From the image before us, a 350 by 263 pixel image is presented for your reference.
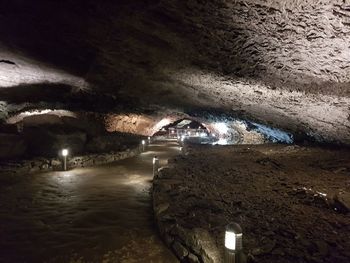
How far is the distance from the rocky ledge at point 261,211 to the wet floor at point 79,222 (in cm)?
45

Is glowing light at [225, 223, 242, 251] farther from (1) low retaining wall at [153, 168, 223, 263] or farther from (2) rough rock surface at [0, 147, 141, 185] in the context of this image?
(2) rough rock surface at [0, 147, 141, 185]

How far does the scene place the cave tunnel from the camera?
162 inches

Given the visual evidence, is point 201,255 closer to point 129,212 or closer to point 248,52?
point 129,212

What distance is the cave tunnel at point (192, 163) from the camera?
4.11 m

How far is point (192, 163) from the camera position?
431 inches

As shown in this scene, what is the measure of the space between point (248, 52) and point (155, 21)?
196cm

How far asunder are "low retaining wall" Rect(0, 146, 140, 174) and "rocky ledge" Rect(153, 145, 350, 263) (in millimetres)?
5381

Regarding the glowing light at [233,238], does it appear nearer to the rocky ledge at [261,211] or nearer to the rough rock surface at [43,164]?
the rocky ledge at [261,211]

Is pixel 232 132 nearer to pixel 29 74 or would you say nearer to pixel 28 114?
pixel 28 114

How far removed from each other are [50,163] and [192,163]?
6.05m

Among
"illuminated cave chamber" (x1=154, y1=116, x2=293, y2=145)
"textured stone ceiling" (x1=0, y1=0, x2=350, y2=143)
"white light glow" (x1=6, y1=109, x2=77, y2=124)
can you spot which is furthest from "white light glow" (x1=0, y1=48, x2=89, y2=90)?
"illuminated cave chamber" (x1=154, y1=116, x2=293, y2=145)

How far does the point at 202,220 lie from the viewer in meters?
4.66

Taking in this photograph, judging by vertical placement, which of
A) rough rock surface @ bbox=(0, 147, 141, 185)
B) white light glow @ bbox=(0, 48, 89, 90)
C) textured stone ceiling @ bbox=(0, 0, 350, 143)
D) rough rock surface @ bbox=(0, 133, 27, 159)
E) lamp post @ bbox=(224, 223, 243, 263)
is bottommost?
lamp post @ bbox=(224, 223, 243, 263)

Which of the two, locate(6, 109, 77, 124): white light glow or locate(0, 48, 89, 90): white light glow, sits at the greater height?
locate(0, 48, 89, 90): white light glow
